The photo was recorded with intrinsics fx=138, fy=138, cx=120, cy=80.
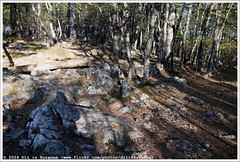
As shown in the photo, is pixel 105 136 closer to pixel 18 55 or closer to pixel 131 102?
pixel 131 102

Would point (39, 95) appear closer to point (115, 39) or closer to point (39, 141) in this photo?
point (39, 141)

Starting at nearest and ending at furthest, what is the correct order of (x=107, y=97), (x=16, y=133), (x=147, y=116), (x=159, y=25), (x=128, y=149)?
(x=16, y=133) → (x=128, y=149) → (x=147, y=116) → (x=107, y=97) → (x=159, y=25)

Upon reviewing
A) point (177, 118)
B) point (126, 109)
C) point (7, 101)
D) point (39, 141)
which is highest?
point (39, 141)

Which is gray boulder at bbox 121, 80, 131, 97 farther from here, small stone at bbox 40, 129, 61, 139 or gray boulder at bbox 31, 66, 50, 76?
gray boulder at bbox 31, 66, 50, 76

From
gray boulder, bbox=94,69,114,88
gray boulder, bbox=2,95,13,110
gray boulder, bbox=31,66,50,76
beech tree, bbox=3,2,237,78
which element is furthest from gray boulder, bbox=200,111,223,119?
gray boulder, bbox=31,66,50,76

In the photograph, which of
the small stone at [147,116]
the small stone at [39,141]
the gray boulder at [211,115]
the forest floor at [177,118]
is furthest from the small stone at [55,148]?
the gray boulder at [211,115]

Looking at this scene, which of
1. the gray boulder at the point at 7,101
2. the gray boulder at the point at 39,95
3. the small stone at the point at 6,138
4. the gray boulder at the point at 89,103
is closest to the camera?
the small stone at the point at 6,138

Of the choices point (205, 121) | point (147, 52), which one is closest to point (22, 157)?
point (205, 121)

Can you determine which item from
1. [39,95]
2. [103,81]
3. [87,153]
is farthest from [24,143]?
[103,81]

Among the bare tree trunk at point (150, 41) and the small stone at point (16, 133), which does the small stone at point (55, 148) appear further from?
the bare tree trunk at point (150, 41)

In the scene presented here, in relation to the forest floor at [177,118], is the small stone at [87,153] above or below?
above

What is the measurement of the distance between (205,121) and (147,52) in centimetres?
582

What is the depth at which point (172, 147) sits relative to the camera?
5.12 m

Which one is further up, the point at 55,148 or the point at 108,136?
the point at 55,148
